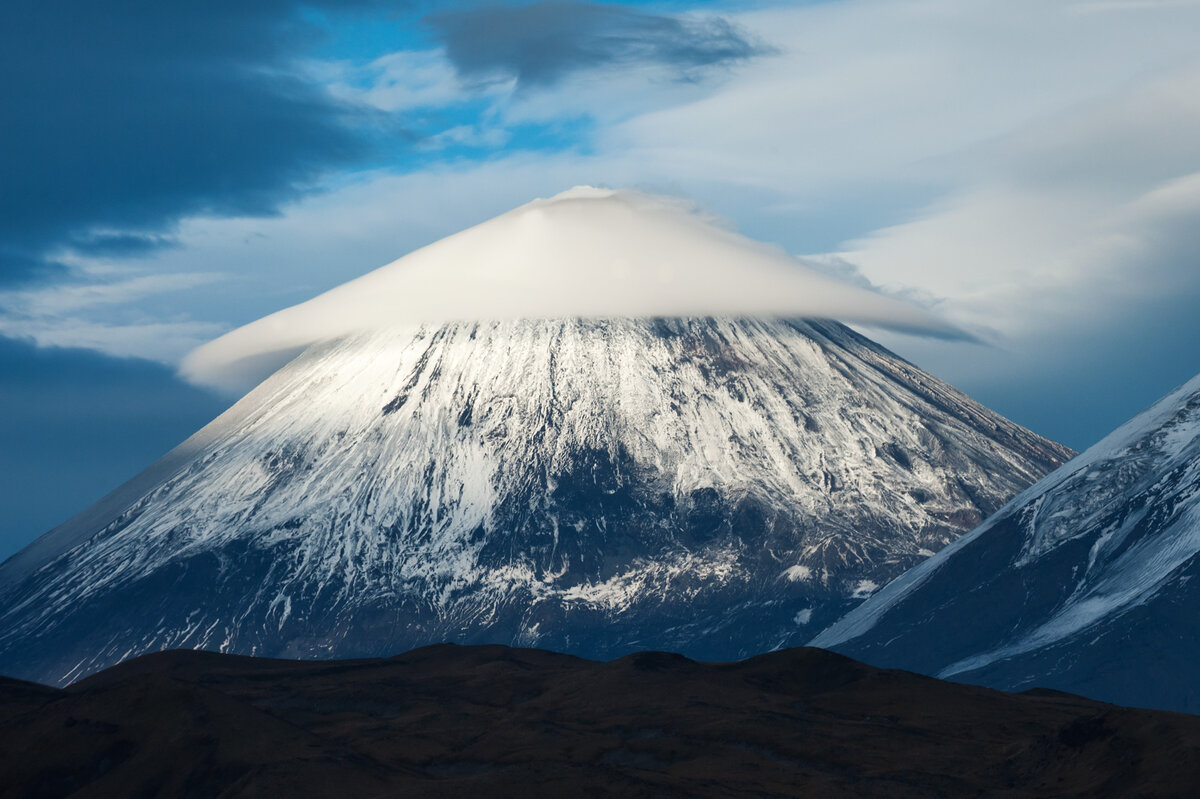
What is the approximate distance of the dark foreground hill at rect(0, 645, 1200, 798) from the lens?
120 meters

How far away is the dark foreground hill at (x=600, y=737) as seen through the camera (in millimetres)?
120500

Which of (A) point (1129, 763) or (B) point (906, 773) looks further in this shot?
(B) point (906, 773)

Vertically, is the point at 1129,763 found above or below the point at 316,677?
below

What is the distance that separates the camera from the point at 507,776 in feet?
386

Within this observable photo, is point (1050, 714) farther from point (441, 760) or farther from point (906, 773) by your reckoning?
point (441, 760)

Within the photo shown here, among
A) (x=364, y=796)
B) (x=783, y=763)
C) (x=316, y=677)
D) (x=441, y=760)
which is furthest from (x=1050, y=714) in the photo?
(x=316, y=677)

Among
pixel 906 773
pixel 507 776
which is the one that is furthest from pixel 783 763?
pixel 507 776

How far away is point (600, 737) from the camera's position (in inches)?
5645

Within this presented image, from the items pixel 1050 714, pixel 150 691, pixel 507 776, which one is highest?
pixel 150 691

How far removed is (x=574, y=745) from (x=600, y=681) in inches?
898

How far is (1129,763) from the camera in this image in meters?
118

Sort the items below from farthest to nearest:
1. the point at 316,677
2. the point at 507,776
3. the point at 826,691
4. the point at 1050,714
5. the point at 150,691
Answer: the point at 316,677 → the point at 826,691 → the point at 1050,714 → the point at 150,691 → the point at 507,776

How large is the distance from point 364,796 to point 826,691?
59692mm

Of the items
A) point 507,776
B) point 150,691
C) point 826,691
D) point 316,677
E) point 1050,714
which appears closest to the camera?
point 507,776
